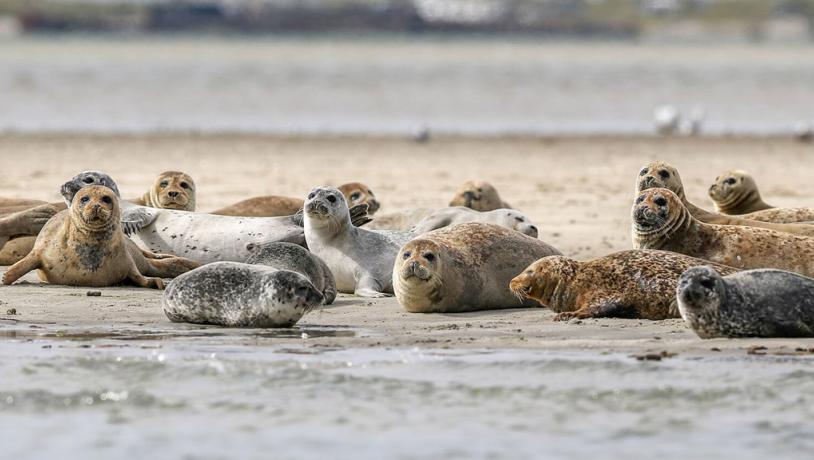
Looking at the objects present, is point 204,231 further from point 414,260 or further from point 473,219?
point 414,260

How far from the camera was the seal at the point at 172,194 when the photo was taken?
1177 centimetres

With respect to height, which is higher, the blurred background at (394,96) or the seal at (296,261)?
the blurred background at (394,96)

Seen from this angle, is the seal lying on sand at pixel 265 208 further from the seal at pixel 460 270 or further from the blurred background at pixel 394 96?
the blurred background at pixel 394 96

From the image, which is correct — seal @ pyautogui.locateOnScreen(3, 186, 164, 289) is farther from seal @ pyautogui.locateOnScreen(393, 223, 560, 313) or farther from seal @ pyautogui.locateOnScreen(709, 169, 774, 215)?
seal @ pyautogui.locateOnScreen(709, 169, 774, 215)

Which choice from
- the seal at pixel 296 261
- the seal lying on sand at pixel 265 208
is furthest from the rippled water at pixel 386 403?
the seal lying on sand at pixel 265 208

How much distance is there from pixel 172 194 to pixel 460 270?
3.41m

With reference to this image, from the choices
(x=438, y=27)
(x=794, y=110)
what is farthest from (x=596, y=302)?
(x=438, y=27)

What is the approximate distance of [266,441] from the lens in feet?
20.4

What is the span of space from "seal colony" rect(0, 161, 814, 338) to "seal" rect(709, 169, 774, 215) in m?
1.28

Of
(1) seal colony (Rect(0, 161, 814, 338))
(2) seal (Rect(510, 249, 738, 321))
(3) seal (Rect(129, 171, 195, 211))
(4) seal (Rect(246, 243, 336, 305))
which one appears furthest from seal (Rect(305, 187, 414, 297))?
(3) seal (Rect(129, 171, 195, 211))

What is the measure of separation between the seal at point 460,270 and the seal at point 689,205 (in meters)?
1.25

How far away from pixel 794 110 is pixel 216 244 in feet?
86.6

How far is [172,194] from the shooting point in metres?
11.8

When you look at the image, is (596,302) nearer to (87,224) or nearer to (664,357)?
(664,357)
